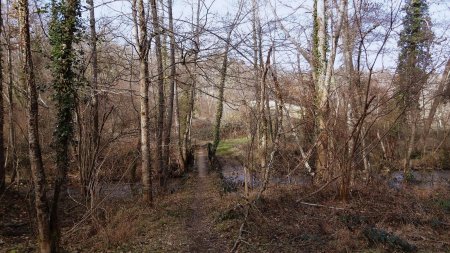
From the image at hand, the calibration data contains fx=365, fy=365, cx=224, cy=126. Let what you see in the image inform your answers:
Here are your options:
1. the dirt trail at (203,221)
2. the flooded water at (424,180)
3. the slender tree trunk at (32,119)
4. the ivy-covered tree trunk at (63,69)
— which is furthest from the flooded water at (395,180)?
the slender tree trunk at (32,119)

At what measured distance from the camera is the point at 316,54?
1296 cm

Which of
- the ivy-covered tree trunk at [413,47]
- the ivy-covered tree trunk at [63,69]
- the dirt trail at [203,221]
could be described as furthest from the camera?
the ivy-covered tree trunk at [413,47]

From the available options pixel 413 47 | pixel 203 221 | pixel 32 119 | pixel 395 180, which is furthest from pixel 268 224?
pixel 413 47

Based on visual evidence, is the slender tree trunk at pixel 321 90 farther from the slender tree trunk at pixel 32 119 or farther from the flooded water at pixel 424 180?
the slender tree trunk at pixel 32 119

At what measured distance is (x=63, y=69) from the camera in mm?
8234

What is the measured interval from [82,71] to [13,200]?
498cm

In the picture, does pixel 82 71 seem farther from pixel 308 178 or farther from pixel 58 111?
pixel 308 178

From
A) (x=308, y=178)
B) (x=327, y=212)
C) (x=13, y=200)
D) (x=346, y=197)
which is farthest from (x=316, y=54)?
(x=13, y=200)

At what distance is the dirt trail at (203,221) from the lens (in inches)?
271

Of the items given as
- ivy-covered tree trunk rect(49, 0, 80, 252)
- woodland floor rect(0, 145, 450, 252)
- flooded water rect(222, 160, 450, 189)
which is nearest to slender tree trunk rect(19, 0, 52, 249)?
woodland floor rect(0, 145, 450, 252)

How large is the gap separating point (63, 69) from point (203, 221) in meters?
4.80

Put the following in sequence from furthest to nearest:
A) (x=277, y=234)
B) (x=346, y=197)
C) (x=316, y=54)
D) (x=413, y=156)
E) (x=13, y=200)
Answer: (x=413, y=156) < (x=316, y=54) < (x=13, y=200) < (x=346, y=197) < (x=277, y=234)

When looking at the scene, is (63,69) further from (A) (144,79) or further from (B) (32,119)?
(B) (32,119)

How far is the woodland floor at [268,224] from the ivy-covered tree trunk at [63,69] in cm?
157
